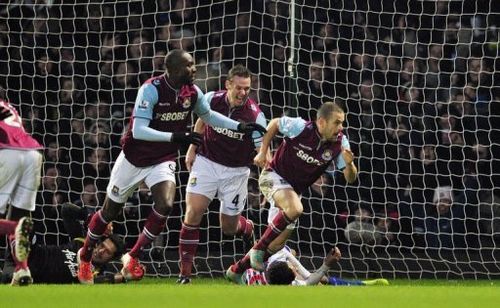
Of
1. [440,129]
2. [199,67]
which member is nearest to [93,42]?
[199,67]

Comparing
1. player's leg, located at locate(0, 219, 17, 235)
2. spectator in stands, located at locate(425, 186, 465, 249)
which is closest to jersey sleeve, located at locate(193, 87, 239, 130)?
player's leg, located at locate(0, 219, 17, 235)

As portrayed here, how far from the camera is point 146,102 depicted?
971cm

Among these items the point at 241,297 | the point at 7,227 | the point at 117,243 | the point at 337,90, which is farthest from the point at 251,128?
the point at 337,90

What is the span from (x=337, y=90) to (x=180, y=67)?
13.0 feet

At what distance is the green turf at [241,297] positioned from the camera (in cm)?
673

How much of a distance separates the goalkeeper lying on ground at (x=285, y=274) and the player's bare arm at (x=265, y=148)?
808 millimetres

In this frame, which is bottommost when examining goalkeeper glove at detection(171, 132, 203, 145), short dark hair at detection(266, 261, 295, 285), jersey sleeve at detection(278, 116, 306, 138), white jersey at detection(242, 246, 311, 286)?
white jersey at detection(242, 246, 311, 286)

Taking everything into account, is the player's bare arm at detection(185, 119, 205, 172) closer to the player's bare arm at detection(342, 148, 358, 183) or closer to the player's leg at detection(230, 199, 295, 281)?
the player's leg at detection(230, 199, 295, 281)

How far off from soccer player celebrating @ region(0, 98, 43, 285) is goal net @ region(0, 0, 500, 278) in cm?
412

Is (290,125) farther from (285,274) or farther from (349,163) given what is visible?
(285,274)

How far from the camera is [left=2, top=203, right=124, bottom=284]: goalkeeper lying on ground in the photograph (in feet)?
32.8

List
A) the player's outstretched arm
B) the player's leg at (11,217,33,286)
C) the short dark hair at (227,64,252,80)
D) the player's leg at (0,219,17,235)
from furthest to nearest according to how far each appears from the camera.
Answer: the short dark hair at (227,64,252,80) → the player's outstretched arm → the player's leg at (0,219,17,235) → the player's leg at (11,217,33,286)

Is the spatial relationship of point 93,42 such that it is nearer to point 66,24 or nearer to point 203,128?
point 66,24

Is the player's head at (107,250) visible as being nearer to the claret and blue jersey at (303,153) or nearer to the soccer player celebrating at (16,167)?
the claret and blue jersey at (303,153)
